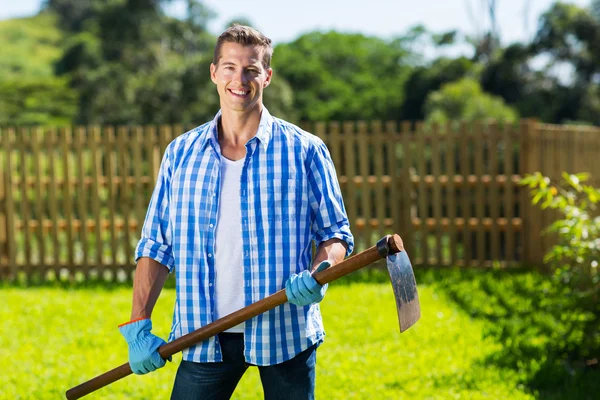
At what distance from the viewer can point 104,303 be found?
24.3 feet

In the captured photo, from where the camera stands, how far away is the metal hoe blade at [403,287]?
8.23 ft

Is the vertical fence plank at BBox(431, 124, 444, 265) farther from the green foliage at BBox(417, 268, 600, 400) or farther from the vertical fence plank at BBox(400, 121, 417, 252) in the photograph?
the green foliage at BBox(417, 268, 600, 400)

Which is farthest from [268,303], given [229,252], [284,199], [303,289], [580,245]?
[580,245]

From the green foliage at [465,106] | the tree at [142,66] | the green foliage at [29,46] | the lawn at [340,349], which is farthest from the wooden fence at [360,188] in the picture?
the green foliage at [29,46]

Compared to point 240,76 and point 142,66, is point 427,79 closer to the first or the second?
point 142,66

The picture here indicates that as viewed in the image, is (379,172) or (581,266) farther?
(379,172)

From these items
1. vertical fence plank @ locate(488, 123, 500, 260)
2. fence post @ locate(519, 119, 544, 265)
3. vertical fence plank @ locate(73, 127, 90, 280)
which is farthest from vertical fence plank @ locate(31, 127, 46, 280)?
fence post @ locate(519, 119, 544, 265)

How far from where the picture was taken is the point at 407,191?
8.95 meters

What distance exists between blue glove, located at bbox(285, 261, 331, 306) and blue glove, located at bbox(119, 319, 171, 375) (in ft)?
1.73

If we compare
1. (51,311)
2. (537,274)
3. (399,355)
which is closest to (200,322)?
(399,355)

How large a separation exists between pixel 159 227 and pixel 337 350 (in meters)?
3.16

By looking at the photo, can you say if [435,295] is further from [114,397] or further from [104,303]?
[114,397]

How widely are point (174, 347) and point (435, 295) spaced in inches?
200

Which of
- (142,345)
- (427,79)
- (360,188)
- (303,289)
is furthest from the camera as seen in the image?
(427,79)
